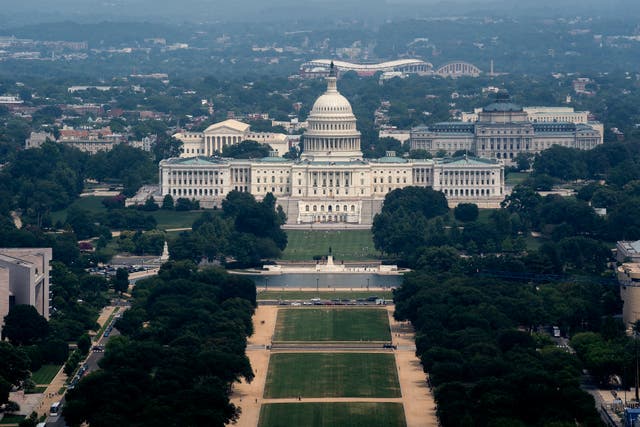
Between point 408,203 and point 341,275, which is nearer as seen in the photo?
point 341,275

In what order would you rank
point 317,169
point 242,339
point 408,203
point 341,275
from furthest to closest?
point 317,169 < point 408,203 < point 341,275 < point 242,339

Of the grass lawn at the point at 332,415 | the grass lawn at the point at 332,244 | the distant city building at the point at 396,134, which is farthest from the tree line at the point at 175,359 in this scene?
the distant city building at the point at 396,134

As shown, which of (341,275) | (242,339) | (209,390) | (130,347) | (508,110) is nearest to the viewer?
(209,390)

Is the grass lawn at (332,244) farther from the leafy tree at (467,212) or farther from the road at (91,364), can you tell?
the road at (91,364)

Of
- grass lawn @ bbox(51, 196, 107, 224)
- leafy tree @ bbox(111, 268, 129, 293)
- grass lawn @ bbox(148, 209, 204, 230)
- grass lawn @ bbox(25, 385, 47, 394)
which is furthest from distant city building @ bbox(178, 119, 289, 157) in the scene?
grass lawn @ bbox(25, 385, 47, 394)

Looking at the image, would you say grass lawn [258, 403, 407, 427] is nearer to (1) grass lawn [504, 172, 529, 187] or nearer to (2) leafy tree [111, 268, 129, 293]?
(2) leafy tree [111, 268, 129, 293]

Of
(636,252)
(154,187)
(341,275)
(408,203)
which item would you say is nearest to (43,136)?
(154,187)

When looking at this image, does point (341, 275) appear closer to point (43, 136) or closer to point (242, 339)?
point (242, 339)
